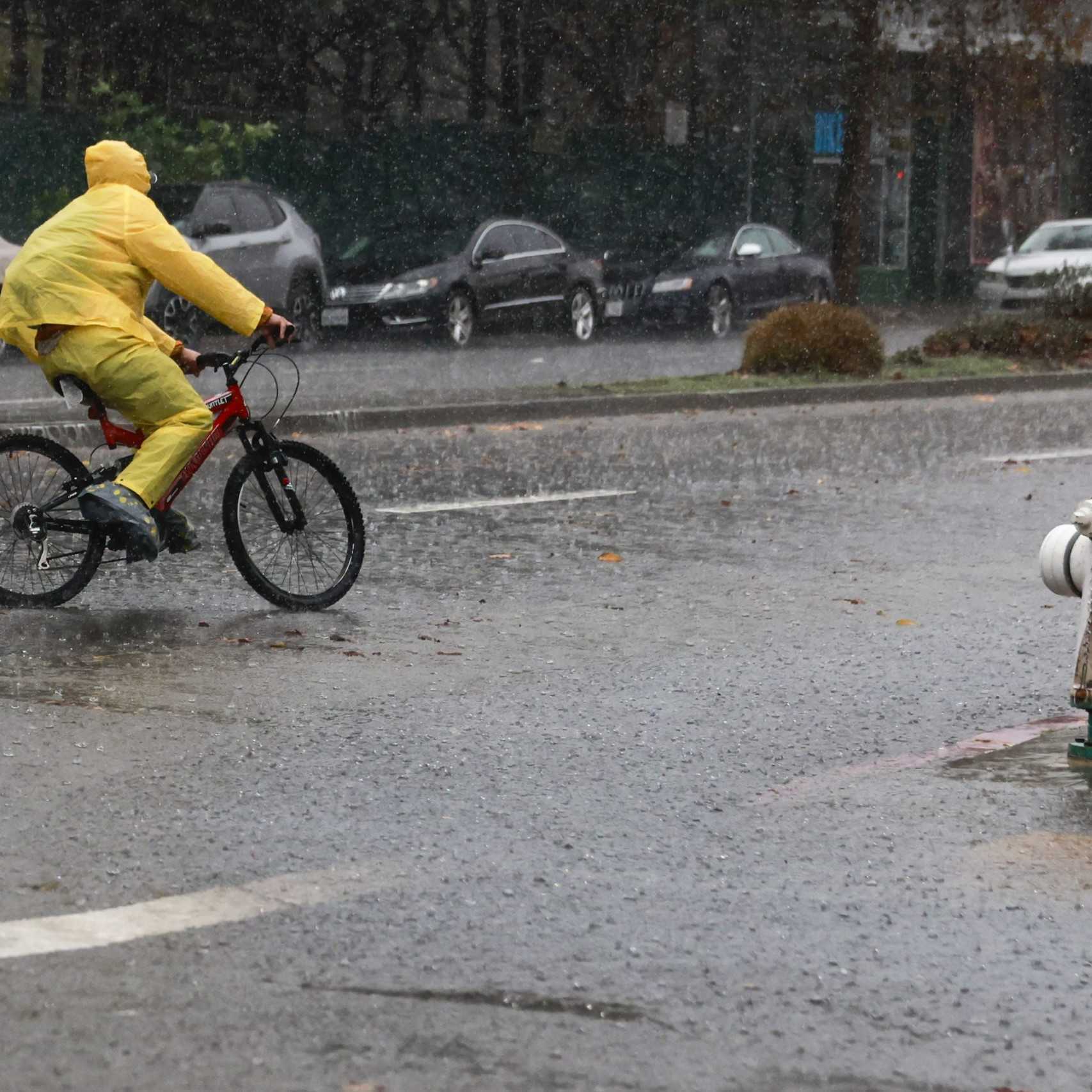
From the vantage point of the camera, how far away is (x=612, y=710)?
6.63 metres

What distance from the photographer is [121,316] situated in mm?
7777

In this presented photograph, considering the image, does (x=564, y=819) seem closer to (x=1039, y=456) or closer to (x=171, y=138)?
(x=1039, y=456)

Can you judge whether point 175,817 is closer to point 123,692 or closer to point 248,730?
point 248,730

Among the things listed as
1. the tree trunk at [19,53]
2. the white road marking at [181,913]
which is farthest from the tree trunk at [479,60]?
the white road marking at [181,913]

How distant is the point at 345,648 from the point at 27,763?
191 centimetres

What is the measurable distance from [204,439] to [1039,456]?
7348 millimetres

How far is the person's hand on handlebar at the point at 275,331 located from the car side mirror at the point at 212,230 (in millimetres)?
17475

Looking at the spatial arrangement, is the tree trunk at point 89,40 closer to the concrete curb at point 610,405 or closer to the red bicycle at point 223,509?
the concrete curb at point 610,405

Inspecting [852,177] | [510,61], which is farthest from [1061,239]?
[510,61]

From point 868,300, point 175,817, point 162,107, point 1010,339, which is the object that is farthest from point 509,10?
point 175,817

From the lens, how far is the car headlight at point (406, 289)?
26.1 meters

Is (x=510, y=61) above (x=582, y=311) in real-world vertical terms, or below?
above

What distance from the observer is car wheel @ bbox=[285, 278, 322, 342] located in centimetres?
2573

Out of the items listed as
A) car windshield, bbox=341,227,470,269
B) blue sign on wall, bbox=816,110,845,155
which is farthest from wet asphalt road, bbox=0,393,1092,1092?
blue sign on wall, bbox=816,110,845,155
